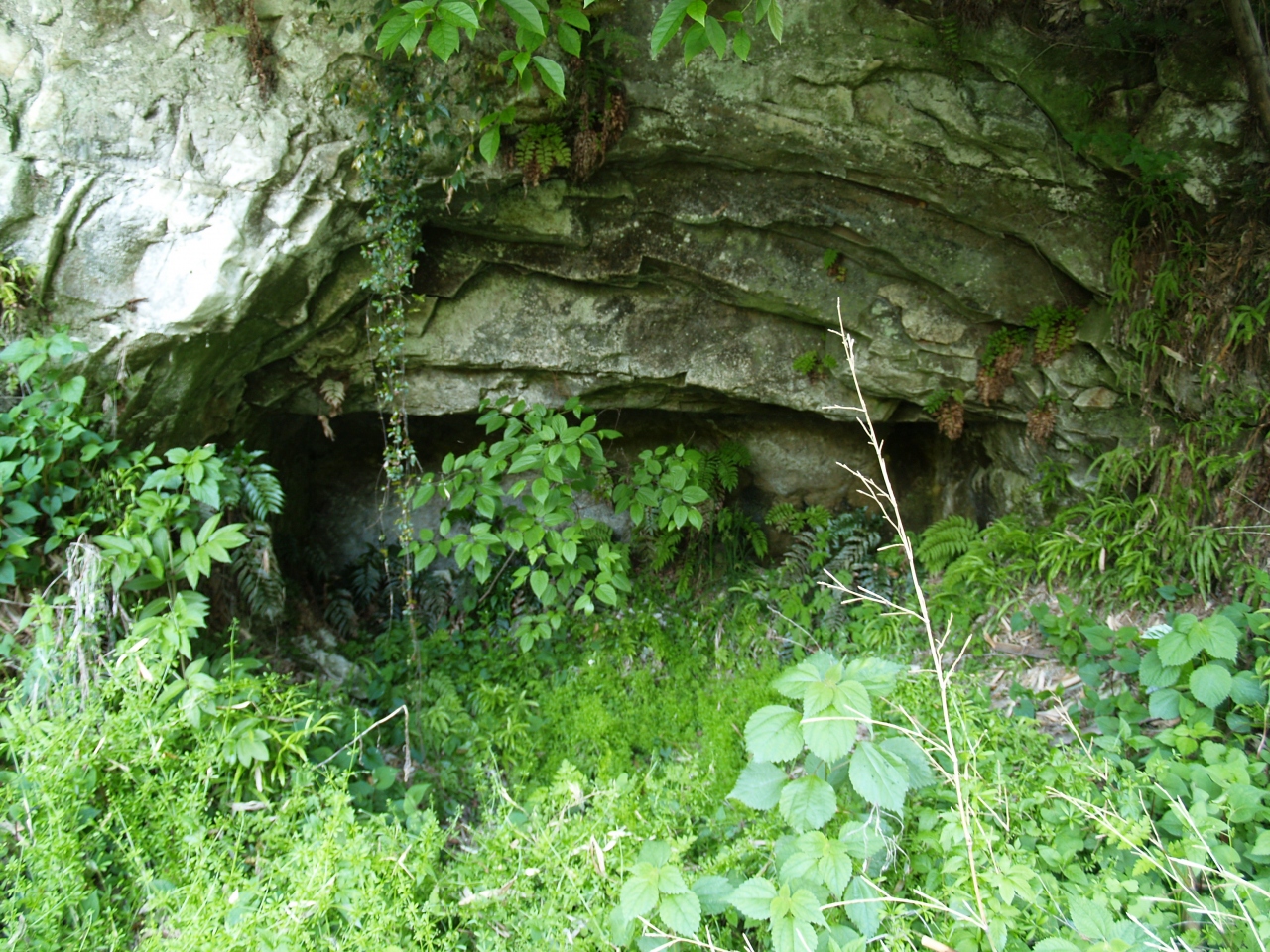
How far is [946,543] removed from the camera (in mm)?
5125

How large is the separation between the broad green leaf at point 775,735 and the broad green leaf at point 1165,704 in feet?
5.28

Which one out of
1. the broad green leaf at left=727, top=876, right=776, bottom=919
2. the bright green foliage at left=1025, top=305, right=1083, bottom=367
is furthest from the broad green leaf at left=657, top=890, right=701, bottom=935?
the bright green foliage at left=1025, top=305, right=1083, bottom=367

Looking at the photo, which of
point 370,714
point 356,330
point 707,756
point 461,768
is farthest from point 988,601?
point 356,330

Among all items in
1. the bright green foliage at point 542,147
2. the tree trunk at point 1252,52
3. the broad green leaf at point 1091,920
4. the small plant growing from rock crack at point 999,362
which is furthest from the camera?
the small plant growing from rock crack at point 999,362

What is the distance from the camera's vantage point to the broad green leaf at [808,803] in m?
2.09

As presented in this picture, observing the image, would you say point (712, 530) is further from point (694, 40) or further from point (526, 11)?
point (526, 11)

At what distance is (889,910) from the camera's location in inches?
81.8

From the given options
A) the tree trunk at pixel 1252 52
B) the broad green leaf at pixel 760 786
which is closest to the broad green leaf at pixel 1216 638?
the broad green leaf at pixel 760 786

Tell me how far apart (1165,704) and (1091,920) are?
130 centimetres

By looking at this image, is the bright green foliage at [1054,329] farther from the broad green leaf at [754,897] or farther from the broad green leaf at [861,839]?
the broad green leaf at [754,897]

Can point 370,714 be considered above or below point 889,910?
below

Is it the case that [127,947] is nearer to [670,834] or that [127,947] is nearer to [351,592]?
[670,834]

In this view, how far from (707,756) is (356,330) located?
3.28m

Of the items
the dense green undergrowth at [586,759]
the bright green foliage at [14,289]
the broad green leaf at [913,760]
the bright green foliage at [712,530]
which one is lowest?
the bright green foliage at [712,530]
